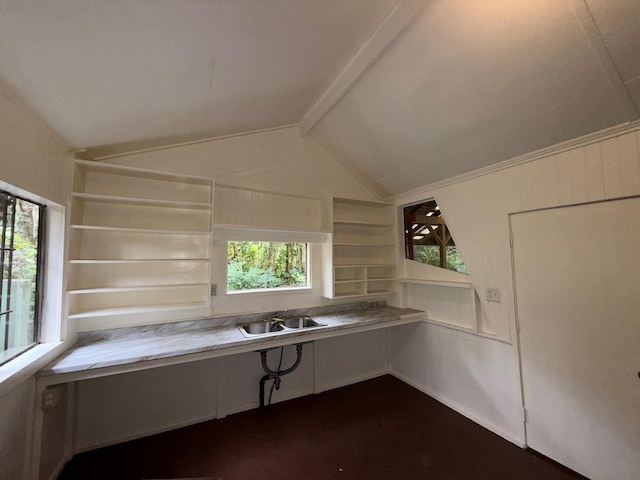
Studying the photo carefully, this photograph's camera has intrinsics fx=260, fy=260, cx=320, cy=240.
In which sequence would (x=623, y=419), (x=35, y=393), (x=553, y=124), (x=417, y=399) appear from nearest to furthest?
1. (x=35, y=393)
2. (x=623, y=419)
3. (x=553, y=124)
4. (x=417, y=399)

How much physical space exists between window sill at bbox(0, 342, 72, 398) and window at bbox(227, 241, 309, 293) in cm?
123

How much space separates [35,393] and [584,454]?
11.3 feet

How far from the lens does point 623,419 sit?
1591 millimetres

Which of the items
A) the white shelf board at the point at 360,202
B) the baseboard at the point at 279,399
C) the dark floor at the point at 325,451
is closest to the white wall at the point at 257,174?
the white shelf board at the point at 360,202

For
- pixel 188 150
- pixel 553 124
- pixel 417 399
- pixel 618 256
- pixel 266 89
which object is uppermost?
pixel 266 89

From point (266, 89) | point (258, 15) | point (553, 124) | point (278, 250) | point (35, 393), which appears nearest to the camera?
point (258, 15)

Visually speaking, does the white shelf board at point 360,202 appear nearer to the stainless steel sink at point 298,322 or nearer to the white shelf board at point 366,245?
the white shelf board at point 366,245

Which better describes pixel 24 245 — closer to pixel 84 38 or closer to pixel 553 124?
pixel 84 38

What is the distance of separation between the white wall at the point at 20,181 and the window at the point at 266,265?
54.3 inches

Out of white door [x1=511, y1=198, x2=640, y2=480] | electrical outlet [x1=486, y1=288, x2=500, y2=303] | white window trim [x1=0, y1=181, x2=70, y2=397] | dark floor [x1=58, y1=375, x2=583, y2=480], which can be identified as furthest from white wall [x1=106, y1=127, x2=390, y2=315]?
white door [x1=511, y1=198, x2=640, y2=480]

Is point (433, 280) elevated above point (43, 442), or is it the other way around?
point (433, 280)

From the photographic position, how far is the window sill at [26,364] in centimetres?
123

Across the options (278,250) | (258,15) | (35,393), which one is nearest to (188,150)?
(278,250)

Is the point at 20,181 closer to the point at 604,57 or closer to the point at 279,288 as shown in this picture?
the point at 279,288
